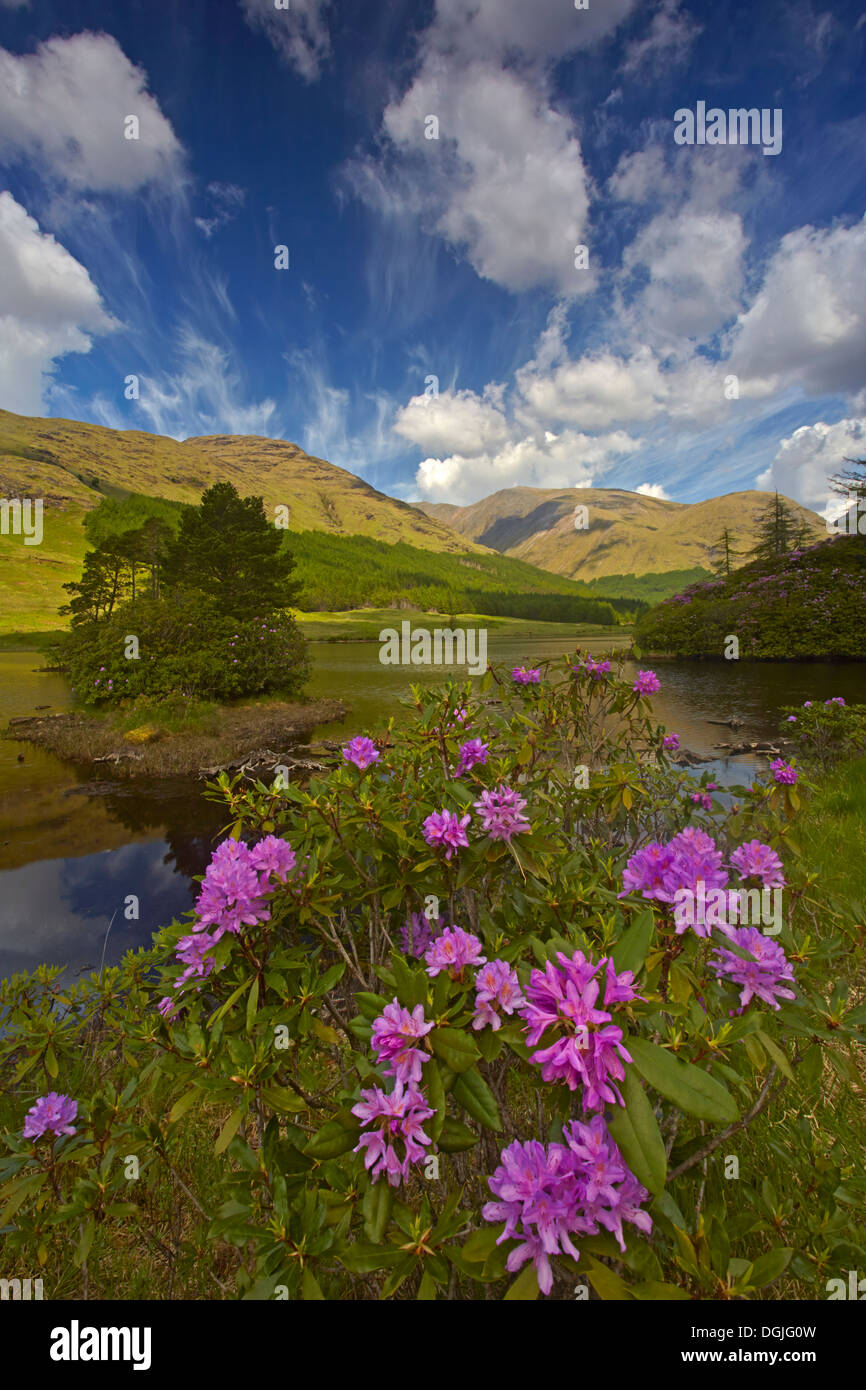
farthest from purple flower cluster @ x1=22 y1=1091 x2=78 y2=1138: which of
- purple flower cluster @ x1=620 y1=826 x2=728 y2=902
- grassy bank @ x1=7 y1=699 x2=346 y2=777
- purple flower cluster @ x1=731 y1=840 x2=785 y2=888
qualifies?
grassy bank @ x1=7 y1=699 x2=346 y2=777

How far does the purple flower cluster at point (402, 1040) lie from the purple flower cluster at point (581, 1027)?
212 mm

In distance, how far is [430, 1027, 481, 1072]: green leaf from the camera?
3.24ft

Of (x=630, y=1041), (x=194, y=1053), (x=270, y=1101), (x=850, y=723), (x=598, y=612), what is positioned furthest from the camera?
(x=598, y=612)

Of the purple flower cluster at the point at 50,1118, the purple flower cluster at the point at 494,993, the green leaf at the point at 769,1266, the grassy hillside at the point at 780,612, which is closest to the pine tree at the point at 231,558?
the grassy hillside at the point at 780,612

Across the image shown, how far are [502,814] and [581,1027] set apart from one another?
2.14 feet

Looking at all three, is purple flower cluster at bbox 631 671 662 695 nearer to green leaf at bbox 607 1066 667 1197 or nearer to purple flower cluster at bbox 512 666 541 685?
purple flower cluster at bbox 512 666 541 685

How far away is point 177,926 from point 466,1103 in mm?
1074

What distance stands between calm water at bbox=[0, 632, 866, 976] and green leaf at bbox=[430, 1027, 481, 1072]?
1.24 meters

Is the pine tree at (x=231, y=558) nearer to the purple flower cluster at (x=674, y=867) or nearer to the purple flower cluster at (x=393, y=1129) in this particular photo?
the purple flower cluster at (x=674, y=867)

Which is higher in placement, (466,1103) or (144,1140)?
(466,1103)

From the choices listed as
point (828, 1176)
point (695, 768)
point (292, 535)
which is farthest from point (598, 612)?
point (828, 1176)

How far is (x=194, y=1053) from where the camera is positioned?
131 centimetres
